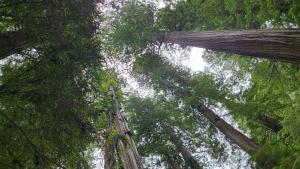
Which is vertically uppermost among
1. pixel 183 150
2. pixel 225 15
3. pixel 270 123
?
pixel 225 15

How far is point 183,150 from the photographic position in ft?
61.8

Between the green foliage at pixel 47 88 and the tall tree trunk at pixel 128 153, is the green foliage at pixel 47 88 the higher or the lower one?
the higher one

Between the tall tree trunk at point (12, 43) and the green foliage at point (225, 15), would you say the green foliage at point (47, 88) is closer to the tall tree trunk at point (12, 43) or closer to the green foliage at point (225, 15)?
the tall tree trunk at point (12, 43)

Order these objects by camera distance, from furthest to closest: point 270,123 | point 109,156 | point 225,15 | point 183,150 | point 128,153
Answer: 1. point 183,150
2. point 270,123
3. point 225,15
4. point 109,156
5. point 128,153

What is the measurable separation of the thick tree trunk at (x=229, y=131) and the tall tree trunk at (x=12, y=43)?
7.71 metres

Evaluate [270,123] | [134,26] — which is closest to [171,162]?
[270,123]

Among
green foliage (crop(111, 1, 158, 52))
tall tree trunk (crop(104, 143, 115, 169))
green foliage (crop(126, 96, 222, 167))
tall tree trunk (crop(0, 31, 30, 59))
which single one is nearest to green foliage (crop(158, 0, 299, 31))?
green foliage (crop(111, 1, 158, 52))

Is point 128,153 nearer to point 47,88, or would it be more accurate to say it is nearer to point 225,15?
point 47,88

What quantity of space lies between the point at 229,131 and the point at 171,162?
560 centimetres

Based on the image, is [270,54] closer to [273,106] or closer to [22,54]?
[22,54]

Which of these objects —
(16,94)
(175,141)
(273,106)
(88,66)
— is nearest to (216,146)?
(175,141)

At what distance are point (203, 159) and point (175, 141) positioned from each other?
2.16m

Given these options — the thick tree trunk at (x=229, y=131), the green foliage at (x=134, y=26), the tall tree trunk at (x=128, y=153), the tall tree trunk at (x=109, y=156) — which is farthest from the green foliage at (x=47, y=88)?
the green foliage at (x=134, y=26)

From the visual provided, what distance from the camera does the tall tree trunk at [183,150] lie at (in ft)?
59.3
